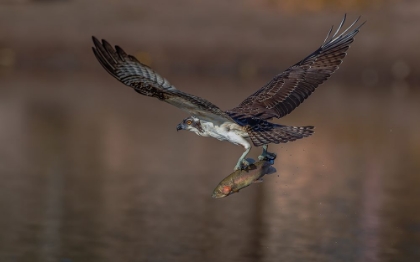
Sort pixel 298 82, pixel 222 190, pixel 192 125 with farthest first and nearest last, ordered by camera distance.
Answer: pixel 298 82
pixel 192 125
pixel 222 190

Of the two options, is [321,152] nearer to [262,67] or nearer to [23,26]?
[262,67]

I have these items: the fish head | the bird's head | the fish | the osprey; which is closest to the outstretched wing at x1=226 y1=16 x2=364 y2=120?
the osprey

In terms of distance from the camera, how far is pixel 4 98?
83.1 ft

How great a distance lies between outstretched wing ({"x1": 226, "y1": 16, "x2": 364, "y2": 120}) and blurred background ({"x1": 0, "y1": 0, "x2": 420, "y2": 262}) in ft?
9.64

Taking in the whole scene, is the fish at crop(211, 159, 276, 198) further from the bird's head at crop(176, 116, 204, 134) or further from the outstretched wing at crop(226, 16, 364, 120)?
the outstretched wing at crop(226, 16, 364, 120)

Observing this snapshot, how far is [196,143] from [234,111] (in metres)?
11.2

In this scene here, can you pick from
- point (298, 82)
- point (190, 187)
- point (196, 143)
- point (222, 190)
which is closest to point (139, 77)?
point (222, 190)

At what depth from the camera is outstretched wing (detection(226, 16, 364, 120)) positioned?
415 inches

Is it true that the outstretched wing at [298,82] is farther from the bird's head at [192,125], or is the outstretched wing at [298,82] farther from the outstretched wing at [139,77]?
the outstretched wing at [139,77]

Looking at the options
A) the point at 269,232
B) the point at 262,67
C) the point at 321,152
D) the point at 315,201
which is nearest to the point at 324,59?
the point at 269,232

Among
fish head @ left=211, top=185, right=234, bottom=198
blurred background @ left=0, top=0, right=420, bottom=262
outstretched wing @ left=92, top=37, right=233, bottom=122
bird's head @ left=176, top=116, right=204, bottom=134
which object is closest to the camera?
outstretched wing @ left=92, top=37, right=233, bottom=122

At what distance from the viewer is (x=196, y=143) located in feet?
69.5

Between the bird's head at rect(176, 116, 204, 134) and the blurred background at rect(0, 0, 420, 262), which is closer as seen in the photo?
the bird's head at rect(176, 116, 204, 134)

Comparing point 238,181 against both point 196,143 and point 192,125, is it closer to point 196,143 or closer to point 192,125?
point 192,125
